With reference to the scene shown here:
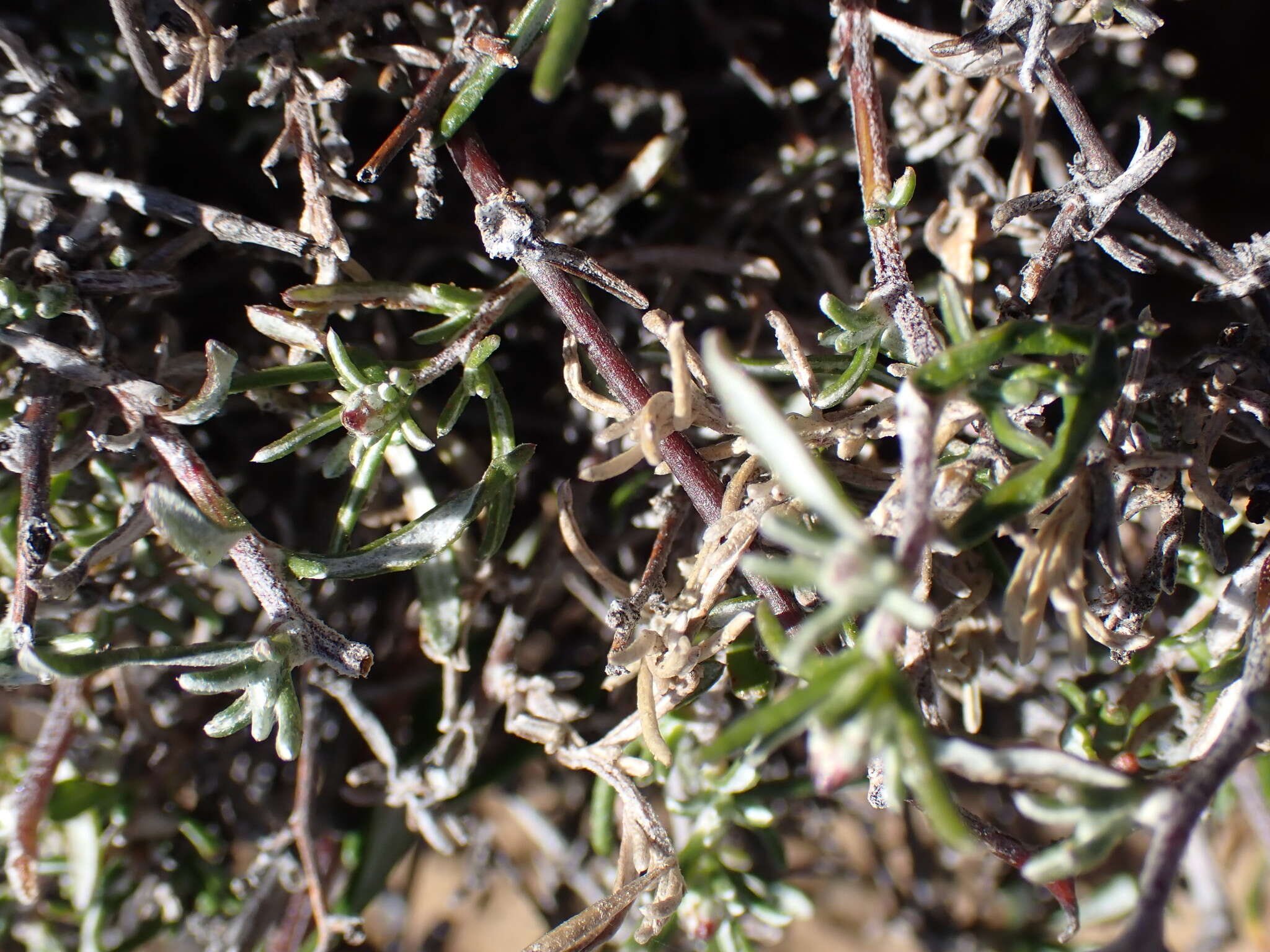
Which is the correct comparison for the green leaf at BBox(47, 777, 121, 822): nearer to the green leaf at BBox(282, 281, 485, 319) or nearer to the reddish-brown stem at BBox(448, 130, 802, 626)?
the green leaf at BBox(282, 281, 485, 319)

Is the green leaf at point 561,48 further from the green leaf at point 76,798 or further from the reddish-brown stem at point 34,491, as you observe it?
the green leaf at point 76,798

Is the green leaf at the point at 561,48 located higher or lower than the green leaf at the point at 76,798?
higher

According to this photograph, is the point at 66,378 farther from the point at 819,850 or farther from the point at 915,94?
the point at 819,850

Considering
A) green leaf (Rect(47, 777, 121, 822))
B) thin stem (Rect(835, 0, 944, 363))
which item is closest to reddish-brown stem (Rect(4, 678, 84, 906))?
green leaf (Rect(47, 777, 121, 822))

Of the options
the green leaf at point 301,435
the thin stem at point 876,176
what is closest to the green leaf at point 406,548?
the green leaf at point 301,435

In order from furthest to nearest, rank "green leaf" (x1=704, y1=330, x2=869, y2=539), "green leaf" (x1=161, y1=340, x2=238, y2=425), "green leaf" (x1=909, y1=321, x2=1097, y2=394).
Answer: "green leaf" (x1=161, y1=340, x2=238, y2=425) → "green leaf" (x1=909, y1=321, x2=1097, y2=394) → "green leaf" (x1=704, y1=330, x2=869, y2=539)

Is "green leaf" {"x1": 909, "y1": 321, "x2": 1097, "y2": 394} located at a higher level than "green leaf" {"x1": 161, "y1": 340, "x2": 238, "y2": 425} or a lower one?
lower

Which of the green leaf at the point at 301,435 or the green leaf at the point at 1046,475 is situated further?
the green leaf at the point at 301,435

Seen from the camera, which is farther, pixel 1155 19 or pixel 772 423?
pixel 1155 19

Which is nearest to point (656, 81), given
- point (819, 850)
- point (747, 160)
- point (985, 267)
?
point (747, 160)
